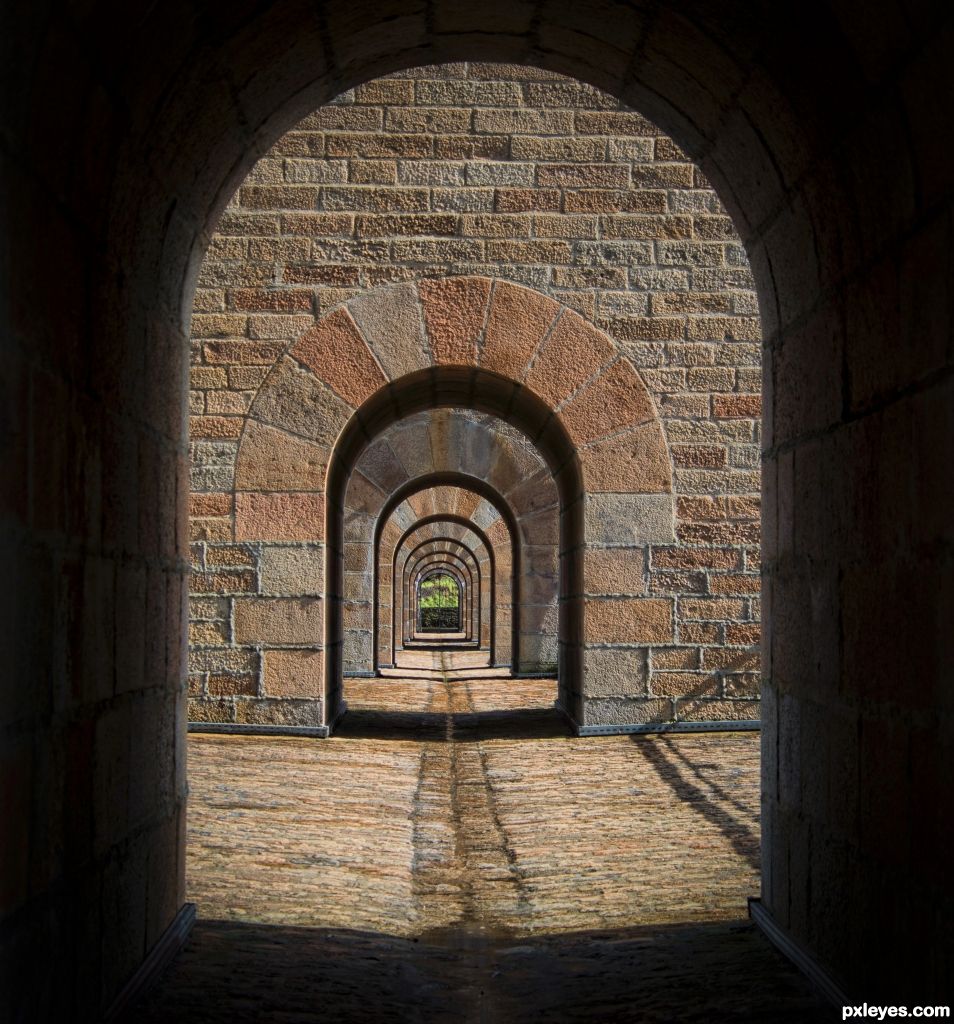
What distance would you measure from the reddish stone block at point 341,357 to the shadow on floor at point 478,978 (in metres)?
4.77

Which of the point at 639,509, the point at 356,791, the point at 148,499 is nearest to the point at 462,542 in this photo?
the point at 639,509

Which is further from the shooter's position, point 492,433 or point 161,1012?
point 492,433

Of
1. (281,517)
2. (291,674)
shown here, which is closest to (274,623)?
(291,674)

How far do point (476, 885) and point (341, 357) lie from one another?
443 centimetres

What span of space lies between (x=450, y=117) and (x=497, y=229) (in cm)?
79

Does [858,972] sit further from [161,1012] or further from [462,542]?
[462,542]

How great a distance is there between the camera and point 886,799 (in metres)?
2.78

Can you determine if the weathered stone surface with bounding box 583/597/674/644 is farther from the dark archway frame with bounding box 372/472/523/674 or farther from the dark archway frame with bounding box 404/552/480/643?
the dark archway frame with bounding box 404/552/480/643

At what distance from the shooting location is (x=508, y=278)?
26.9ft

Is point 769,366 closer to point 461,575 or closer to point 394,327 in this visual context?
point 394,327

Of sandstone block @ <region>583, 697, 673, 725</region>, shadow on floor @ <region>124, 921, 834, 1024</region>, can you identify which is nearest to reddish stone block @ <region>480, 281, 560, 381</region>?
sandstone block @ <region>583, 697, 673, 725</region>

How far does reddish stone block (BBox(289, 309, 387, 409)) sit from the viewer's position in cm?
816

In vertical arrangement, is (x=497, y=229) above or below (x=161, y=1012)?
above

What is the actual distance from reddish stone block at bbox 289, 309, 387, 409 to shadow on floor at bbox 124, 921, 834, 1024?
15.7 ft
